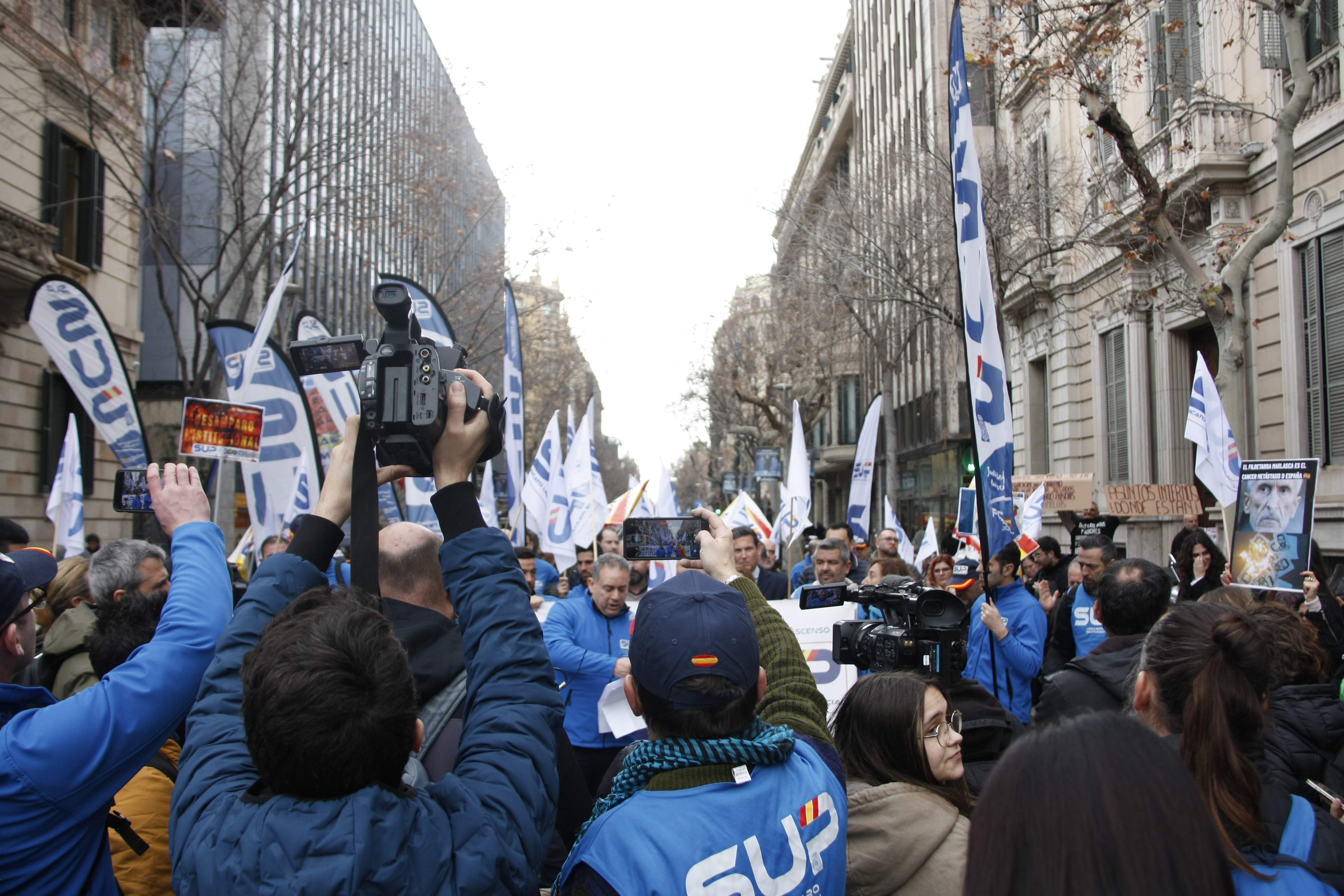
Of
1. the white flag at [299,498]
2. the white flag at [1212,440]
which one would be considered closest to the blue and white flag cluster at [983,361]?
the white flag at [1212,440]

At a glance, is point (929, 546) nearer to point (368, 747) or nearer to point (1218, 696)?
point (1218, 696)

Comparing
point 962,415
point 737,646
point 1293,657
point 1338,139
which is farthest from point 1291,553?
point 962,415

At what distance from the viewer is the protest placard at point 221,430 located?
7293 mm

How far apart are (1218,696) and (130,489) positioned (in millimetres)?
4354

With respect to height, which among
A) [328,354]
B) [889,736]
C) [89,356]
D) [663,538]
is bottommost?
[889,736]

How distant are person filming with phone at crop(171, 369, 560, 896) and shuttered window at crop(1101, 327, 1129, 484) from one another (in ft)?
64.3

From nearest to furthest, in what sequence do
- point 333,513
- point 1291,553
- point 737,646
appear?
point 737,646 → point 333,513 → point 1291,553

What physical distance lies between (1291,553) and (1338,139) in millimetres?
8647

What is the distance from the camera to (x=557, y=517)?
40.0 ft

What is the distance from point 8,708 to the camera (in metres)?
2.35

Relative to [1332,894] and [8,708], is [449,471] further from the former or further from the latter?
[1332,894]

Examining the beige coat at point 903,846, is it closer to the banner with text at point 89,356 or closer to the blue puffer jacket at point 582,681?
the blue puffer jacket at point 582,681

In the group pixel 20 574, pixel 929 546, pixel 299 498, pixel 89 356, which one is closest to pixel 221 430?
pixel 89 356

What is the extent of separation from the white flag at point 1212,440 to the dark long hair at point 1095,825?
26.2ft
